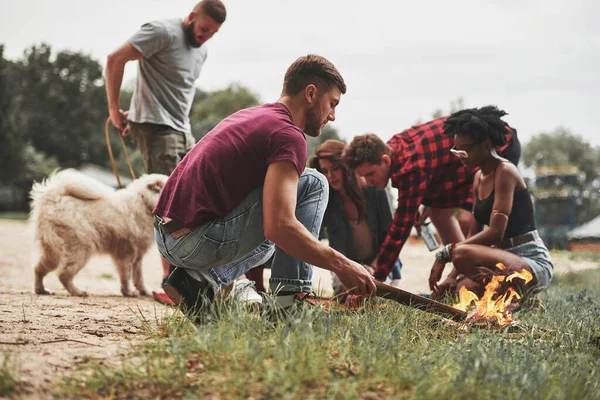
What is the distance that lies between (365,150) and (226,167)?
7.99ft

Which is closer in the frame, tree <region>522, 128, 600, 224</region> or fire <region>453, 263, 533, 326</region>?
fire <region>453, 263, 533, 326</region>

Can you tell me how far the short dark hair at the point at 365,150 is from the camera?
17.7 ft

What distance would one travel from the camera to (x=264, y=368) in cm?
239

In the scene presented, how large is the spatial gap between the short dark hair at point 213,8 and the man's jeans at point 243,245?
2715 millimetres

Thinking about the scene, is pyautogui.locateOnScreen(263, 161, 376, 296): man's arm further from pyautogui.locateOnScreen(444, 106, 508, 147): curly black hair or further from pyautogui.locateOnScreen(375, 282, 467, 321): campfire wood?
pyautogui.locateOnScreen(444, 106, 508, 147): curly black hair

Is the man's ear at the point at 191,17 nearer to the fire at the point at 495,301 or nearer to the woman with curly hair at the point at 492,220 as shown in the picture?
the woman with curly hair at the point at 492,220

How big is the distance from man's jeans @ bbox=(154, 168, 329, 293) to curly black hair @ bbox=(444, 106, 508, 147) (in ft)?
6.17

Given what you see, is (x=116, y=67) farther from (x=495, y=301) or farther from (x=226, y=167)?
(x=495, y=301)

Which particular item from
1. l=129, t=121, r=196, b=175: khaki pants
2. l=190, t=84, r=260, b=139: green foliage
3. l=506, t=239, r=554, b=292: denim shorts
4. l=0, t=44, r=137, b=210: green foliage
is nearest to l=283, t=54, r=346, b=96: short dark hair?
l=506, t=239, r=554, b=292: denim shorts

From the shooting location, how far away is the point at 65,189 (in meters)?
6.06

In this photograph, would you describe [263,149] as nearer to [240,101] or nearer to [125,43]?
[125,43]

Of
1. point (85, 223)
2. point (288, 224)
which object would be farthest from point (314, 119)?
point (85, 223)

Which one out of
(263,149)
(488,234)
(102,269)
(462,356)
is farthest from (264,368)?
(102,269)

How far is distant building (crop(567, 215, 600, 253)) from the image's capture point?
82.9 feet
